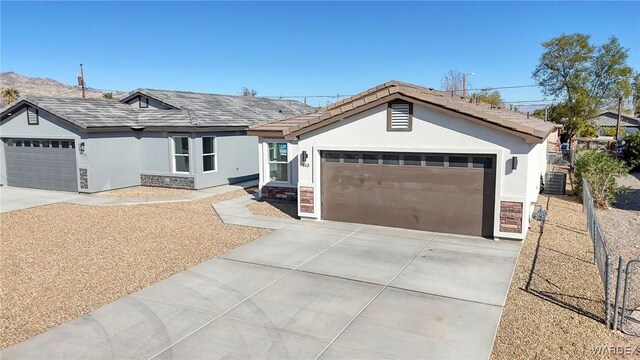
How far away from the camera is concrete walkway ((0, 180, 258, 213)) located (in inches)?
649

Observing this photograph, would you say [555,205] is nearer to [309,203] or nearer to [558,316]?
[309,203]

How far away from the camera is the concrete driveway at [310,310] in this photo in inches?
240

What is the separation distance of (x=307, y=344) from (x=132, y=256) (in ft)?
18.5

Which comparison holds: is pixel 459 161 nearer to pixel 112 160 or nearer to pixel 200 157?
pixel 200 157

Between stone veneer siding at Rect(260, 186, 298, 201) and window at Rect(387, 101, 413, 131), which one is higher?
window at Rect(387, 101, 413, 131)

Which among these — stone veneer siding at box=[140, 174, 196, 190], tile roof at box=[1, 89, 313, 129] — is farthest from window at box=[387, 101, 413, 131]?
stone veneer siding at box=[140, 174, 196, 190]

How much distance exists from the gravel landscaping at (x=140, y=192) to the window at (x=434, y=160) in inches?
421

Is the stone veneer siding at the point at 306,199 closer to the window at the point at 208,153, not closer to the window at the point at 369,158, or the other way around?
the window at the point at 369,158

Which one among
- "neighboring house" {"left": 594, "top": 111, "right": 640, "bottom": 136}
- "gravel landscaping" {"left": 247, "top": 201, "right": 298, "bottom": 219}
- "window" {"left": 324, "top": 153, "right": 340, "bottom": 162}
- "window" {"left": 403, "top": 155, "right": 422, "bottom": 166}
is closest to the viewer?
"window" {"left": 403, "top": 155, "right": 422, "bottom": 166}

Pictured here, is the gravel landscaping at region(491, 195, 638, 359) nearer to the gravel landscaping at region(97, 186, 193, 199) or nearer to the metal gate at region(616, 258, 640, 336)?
the metal gate at region(616, 258, 640, 336)

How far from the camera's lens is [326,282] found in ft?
27.8

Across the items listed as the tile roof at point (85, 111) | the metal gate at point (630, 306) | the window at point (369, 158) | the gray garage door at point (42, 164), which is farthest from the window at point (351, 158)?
the gray garage door at point (42, 164)

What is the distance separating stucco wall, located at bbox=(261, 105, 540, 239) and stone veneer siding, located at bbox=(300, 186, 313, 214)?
0.13m

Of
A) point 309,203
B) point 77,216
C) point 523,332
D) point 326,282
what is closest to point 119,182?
point 77,216
